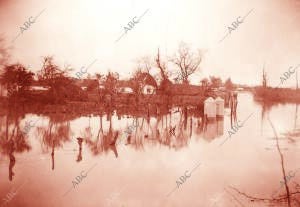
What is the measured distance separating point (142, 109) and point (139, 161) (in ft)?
1.25

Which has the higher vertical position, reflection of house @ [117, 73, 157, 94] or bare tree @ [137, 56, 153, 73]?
bare tree @ [137, 56, 153, 73]

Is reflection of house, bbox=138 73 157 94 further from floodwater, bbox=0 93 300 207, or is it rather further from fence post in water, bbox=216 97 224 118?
fence post in water, bbox=216 97 224 118

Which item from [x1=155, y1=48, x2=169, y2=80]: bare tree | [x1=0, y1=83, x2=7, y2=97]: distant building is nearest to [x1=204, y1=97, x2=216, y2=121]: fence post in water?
[x1=155, y1=48, x2=169, y2=80]: bare tree

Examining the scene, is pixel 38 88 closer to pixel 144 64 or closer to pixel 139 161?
pixel 144 64

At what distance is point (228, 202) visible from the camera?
2.61 metres

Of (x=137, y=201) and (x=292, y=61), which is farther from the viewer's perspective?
(x=292, y=61)

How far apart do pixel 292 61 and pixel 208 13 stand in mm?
742

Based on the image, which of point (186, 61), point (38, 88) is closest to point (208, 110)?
point (186, 61)

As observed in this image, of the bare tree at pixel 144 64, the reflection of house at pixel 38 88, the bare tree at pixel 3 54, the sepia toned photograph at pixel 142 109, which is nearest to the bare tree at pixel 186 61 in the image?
the sepia toned photograph at pixel 142 109

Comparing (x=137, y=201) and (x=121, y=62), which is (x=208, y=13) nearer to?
(x=121, y=62)

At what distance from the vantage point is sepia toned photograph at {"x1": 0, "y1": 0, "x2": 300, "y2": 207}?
8.59 feet

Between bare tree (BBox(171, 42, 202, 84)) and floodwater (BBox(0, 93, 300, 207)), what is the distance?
271mm

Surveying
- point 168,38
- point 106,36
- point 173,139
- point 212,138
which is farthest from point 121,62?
point 212,138

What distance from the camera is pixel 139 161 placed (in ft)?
8.65
